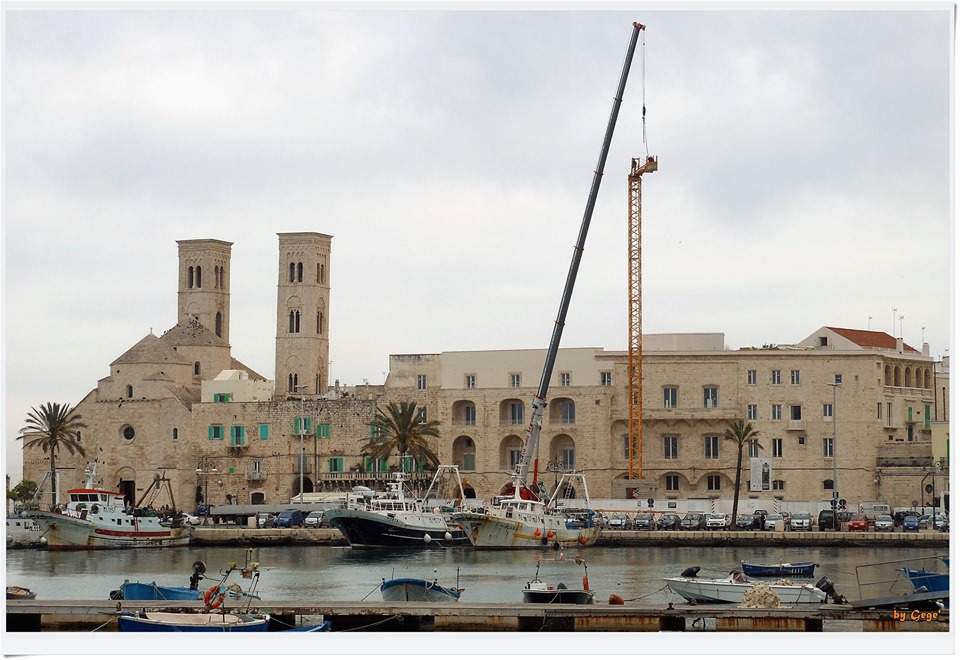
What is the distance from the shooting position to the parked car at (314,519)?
72688 millimetres

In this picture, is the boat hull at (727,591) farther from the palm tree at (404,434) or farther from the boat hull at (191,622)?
the palm tree at (404,434)

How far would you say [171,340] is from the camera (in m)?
94.1

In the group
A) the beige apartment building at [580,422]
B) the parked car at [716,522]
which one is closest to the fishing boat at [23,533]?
the beige apartment building at [580,422]

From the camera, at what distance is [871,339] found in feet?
276

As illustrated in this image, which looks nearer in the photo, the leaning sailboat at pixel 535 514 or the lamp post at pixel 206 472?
the leaning sailboat at pixel 535 514

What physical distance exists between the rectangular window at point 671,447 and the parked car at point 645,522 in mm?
6193

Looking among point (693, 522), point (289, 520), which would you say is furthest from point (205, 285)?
point (693, 522)

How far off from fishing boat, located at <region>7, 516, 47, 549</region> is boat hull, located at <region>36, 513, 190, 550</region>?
1129 millimetres

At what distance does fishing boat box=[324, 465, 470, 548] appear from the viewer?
218 feet

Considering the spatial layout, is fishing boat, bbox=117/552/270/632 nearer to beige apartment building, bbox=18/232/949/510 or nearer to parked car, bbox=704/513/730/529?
parked car, bbox=704/513/730/529

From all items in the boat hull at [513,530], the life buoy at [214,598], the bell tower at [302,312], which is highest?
the bell tower at [302,312]

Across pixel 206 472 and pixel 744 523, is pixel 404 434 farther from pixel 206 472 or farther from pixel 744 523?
pixel 744 523
